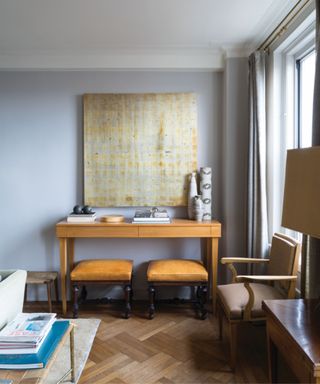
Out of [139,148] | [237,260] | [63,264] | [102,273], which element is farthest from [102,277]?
[139,148]

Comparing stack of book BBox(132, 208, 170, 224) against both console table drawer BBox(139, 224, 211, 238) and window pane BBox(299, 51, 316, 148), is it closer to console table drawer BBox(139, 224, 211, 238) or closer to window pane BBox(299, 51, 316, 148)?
console table drawer BBox(139, 224, 211, 238)

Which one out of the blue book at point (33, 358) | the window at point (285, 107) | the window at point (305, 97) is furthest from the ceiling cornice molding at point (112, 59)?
the blue book at point (33, 358)

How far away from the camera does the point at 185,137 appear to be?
10.8 feet

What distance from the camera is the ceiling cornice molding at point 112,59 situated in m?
3.19

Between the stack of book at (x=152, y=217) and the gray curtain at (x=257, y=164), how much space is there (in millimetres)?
749

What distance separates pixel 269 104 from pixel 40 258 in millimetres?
2629

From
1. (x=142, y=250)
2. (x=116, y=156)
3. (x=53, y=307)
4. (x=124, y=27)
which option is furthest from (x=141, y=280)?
(x=124, y=27)

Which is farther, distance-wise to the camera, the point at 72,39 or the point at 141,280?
the point at 141,280

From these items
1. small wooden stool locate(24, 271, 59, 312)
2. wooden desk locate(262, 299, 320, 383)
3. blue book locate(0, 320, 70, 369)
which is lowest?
small wooden stool locate(24, 271, 59, 312)

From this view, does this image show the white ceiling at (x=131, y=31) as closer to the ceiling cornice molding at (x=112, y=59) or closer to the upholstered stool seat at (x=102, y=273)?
the ceiling cornice molding at (x=112, y=59)

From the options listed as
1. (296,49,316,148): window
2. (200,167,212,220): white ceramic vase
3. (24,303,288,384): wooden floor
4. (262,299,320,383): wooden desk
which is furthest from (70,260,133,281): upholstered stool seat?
(296,49,316,148): window

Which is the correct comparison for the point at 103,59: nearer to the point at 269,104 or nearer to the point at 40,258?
the point at 269,104

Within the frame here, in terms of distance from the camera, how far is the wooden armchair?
2127mm

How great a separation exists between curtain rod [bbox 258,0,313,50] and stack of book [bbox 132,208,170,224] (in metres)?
1.71
